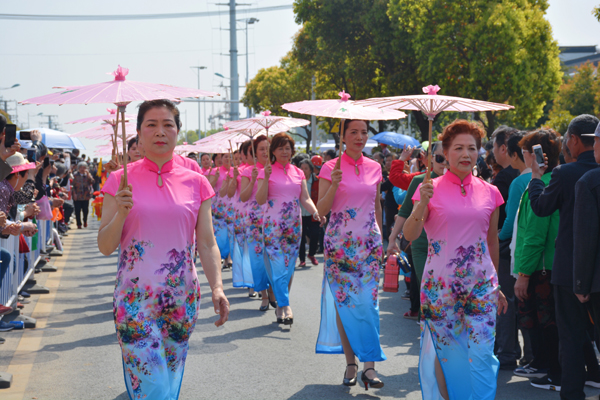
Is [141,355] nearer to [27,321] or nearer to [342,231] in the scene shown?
[342,231]

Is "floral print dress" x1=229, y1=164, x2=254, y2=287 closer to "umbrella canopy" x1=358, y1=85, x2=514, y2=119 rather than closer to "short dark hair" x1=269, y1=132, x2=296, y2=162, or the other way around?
"short dark hair" x1=269, y1=132, x2=296, y2=162

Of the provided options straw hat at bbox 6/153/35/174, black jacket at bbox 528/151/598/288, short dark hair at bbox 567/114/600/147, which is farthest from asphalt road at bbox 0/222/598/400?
short dark hair at bbox 567/114/600/147

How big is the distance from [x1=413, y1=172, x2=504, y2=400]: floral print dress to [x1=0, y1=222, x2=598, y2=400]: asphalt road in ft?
3.86

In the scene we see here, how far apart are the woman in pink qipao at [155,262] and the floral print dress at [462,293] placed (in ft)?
5.20

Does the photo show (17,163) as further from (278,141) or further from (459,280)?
(459,280)

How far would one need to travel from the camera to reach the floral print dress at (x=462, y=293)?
428cm

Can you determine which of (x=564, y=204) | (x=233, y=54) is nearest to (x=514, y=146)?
(x=564, y=204)

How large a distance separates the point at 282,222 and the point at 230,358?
2180 millimetres

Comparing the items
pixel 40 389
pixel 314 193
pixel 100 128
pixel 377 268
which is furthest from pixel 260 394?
pixel 314 193

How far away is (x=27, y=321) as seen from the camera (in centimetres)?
805

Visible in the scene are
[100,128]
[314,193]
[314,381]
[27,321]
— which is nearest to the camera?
[314,381]

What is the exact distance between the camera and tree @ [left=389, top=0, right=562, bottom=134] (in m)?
20.4

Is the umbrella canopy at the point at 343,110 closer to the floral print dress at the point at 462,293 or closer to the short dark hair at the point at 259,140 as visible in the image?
the floral print dress at the point at 462,293

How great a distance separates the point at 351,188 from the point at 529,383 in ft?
7.57
